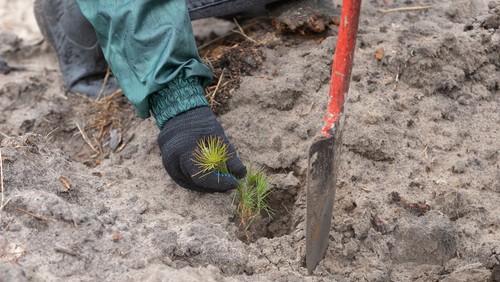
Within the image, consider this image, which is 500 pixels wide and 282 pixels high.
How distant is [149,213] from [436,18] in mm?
1465

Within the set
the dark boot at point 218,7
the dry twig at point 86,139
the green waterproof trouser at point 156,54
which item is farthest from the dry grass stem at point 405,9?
the dry twig at point 86,139

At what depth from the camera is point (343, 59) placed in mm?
1739

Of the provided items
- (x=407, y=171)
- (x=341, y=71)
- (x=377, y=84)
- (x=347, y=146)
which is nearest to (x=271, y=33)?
(x=377, y=84)

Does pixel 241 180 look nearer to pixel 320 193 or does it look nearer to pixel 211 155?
pixel 211 155

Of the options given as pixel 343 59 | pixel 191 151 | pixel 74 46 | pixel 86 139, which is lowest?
pixel 86 139

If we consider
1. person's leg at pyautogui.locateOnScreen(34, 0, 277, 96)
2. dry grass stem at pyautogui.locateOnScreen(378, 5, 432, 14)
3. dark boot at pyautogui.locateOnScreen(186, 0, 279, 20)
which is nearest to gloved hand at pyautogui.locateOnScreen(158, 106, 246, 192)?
dark boot at pyautogui.locateOnScreen(186, 0, 279, 20)

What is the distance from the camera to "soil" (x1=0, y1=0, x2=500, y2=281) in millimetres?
1881

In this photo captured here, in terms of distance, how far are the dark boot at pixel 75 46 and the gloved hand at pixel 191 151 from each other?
0.91 metres

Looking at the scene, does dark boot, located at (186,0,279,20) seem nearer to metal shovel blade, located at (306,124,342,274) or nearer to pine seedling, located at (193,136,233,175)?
pine seedling, located at (193,136,233,175)

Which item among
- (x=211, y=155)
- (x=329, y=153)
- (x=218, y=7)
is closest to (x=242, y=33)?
(x=218, y=7)

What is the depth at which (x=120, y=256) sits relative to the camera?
6.06ft

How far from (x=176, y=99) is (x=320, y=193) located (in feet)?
1.99

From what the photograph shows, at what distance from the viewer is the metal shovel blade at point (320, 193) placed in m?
1.82

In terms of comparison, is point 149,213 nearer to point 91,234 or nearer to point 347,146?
point 91,234
